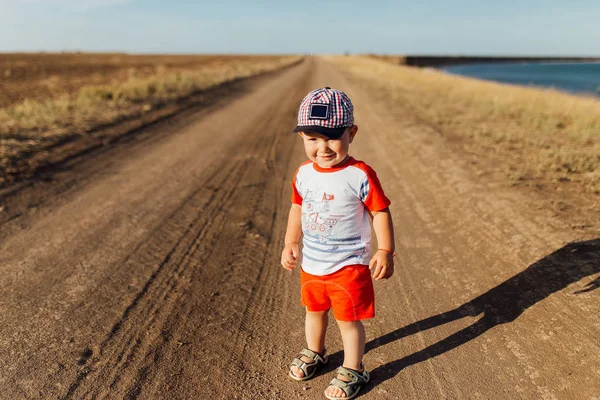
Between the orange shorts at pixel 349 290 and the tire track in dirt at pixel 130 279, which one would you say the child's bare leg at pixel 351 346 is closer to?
the orange shorts at pixel 349 290

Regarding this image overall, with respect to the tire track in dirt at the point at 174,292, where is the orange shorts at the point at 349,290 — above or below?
above

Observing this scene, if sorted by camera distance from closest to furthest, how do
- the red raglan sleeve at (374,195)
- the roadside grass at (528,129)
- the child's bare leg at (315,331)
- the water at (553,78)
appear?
1. the red raglan sleeve at (374,195)
2. the child's bare leg at (315,331)
3. the roadside grass at (528,129)
4. the water at (553,78)

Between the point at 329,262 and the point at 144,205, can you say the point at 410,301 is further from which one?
the point at 144,205

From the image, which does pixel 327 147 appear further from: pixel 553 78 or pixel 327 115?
pixel 553 78

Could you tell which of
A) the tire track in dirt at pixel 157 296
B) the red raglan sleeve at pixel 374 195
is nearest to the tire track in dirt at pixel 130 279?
the tire track in dirt at pixel 157 296

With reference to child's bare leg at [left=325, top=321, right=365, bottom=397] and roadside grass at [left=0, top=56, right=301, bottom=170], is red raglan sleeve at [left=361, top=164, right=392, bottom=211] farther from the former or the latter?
roadside grass at [left=0, top=56, right=301, bottom=170]

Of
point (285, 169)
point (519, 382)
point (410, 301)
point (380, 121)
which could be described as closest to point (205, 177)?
point (285, 169)

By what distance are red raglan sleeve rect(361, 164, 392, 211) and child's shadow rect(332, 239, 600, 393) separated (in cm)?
100

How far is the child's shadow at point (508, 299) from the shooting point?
2.52m

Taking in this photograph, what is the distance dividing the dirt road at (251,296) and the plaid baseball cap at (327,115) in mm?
1370

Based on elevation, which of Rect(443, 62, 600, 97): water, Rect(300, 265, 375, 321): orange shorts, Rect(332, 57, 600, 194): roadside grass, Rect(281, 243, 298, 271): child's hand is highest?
Rect(281, 243, 298, 271): child's hand

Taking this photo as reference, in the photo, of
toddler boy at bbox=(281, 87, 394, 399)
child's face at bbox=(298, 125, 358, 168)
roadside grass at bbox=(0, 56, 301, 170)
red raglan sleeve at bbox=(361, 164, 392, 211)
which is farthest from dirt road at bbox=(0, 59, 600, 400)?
roadside grass at bbox=(0, 56, 301, 170)

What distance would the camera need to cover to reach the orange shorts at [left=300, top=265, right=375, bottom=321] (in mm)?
2072

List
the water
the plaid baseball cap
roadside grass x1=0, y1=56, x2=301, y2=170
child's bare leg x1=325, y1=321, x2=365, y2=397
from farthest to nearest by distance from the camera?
the water
roadside grass x1=0, y1=56, x2=301, y2=170
child's bare leg x1=325, y1=321, x2=365, y2=397
the plaid baseball cap
